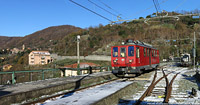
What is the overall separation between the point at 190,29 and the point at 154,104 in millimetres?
102702

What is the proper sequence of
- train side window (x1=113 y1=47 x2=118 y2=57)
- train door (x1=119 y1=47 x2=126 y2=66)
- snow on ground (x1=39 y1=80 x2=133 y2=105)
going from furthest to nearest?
train side window (x1=113 y1=47 x2=118 y2=57), train door (x1=119 y1=47 x2=126 y2=66), snow on ground (x1=39 y1=80 x2=133 y2=105)

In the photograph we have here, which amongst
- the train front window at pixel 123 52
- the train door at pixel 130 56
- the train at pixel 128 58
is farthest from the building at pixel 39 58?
the train door at pixel 130 56

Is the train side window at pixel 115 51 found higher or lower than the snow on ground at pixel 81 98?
higher

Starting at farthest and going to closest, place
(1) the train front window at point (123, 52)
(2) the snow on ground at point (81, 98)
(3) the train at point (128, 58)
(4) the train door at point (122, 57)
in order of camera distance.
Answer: (1) the train front window at point (123, 52) → (4) the train door at point (122, 57) → (3) the train at point (128, 58) → (2) the snow on ground at point (81, 98)

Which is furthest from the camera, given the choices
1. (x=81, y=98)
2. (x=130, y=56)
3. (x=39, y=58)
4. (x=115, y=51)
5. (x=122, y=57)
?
(x=39, y=58)

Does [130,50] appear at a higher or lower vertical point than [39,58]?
lower

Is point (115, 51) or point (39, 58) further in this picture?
point (39, 58)

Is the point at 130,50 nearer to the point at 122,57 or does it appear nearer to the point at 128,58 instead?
the point at 128,58

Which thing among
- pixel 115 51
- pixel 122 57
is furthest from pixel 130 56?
pixel 115 51

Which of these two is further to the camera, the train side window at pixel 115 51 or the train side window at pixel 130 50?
the train side window at pixel 115 51

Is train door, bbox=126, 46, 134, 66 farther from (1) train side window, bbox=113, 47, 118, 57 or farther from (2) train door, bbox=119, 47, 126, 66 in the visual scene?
(1) train side window, bbox=113, 47, 118, 57

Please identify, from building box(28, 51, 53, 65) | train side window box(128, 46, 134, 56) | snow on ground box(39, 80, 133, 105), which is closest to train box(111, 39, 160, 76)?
train side window box(128, 46, 134, 56)

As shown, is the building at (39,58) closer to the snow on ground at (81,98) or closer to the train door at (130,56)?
the train door at (130,56)

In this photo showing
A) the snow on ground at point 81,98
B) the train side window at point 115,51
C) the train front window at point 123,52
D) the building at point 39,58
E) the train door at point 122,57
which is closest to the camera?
the snow on ground at point 81,98
